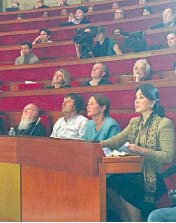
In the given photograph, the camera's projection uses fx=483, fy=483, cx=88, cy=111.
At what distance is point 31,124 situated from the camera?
90 centimetres

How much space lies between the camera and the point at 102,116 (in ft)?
2.45

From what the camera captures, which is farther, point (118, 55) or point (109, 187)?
point (118, 55)

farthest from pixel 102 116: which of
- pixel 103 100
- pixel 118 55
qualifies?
pixel 118 55

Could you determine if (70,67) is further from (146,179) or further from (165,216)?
(165,216)

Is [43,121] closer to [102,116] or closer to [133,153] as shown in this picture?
[102,116]

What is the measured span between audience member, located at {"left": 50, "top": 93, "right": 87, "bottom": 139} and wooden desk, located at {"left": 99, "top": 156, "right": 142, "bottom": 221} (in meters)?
0.26

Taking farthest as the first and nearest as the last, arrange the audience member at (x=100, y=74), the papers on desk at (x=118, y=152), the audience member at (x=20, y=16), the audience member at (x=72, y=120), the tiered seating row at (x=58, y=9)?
the audience member at (x=20, y=16)
the tiered seating row at (x=58, y=9)
the audience member at (x=100, y=74)
the audience member at (x=72, y=120)
the papers on desk at (x=118, y=152)

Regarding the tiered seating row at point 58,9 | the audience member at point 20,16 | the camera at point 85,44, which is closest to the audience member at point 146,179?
the camera at point 85,44

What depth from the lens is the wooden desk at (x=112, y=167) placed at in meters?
0.56

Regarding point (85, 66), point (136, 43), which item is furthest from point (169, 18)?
point (85, 66)

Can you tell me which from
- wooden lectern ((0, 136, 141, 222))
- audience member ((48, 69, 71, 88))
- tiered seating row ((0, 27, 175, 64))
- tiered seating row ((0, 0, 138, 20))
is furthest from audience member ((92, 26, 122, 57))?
tiered seating row ((0, 0, 138, 20))

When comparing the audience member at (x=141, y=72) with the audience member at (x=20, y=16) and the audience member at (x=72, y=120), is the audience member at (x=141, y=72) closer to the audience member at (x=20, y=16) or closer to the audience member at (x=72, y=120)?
the audience member at (x=72, y=120)

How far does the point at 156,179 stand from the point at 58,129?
0.93 feet

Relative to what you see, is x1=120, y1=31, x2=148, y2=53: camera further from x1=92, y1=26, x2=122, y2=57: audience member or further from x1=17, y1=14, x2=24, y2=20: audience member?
x1=17, y1=14, x2=24, y2=20: audience member
